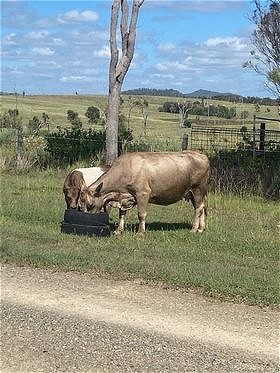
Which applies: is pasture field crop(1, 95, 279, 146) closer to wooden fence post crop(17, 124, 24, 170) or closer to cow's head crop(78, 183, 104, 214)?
wooden fence post crop(17, 124, 24, 170)

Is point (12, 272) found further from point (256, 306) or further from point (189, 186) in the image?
point (189, 186)

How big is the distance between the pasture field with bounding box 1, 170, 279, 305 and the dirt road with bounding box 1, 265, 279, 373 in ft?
1.57

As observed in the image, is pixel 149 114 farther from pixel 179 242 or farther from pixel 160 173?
pixel 179 242

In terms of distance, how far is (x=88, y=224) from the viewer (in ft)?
35.7

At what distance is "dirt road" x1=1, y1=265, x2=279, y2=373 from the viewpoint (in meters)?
5.37

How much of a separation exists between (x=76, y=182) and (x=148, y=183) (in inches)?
62.5

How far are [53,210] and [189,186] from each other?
10.8ft

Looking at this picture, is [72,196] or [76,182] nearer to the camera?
[72,196]

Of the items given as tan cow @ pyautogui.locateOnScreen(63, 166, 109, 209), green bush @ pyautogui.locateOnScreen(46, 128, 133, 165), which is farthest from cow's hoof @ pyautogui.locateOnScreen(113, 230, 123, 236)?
green bush @ pyautogui.locateOnScreen(46, 128, 133, 165)

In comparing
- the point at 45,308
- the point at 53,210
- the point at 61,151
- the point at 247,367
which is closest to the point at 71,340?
the point at 45,308

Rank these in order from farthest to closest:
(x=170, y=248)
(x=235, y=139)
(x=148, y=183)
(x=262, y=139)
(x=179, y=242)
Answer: (x=235, y=139) → (x=262, y=139) → (x=148, y=183) → (x=179, y=242) → (x=170, y=248)

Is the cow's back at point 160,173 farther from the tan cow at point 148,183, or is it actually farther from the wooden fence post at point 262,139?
the wooden fence post at point 262,139

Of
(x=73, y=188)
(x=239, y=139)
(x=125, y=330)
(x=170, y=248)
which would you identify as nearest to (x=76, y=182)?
(x=73, y=188)

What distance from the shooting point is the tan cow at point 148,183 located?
11.5 meters
